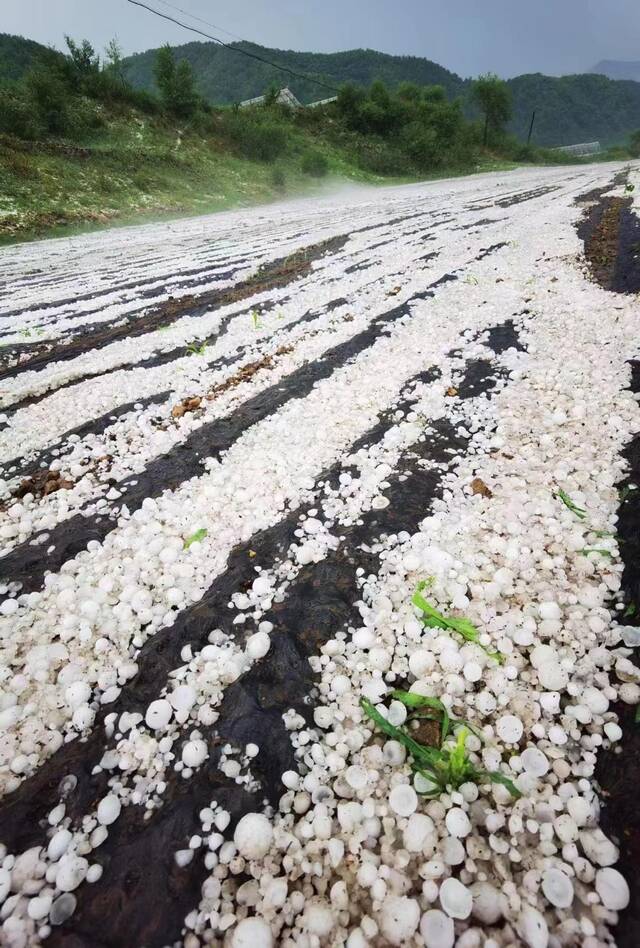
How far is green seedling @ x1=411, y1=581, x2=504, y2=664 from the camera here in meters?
1.76

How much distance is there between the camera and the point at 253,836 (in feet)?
4.29

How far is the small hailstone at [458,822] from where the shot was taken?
1.28 meters

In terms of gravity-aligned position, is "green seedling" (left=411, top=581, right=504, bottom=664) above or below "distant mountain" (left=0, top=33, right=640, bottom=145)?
below

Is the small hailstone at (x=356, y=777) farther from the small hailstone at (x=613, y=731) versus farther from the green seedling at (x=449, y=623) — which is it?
the small hailstone at (x=613, y=731)

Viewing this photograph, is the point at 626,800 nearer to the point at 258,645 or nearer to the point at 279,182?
the point at 258,645

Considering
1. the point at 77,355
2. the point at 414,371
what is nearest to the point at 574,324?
the point at 414,371

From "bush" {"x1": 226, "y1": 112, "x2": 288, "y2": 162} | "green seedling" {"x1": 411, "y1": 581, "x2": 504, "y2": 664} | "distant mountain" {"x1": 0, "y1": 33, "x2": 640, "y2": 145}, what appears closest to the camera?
"green seedling" {"x1": 411, "y1": 581, "x2": 504, "y2": 664}

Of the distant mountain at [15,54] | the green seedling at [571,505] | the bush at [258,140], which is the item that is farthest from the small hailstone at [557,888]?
the distant mountain at [15,54]

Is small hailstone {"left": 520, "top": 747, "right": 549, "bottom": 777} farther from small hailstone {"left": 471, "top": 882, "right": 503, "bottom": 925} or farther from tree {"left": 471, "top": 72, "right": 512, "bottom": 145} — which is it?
tree {"left": 471, "top": 72, "right": 512, "bottom": 145}

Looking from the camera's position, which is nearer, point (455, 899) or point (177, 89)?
point (455, 899)

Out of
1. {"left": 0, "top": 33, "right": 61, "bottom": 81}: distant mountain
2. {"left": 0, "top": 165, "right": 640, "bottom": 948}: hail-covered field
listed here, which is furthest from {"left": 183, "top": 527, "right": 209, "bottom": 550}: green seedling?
{"left": 0, "top": 33, "right": 61, "bottom": 81}: distant mountain

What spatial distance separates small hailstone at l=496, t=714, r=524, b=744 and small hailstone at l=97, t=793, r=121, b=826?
131 centimetres

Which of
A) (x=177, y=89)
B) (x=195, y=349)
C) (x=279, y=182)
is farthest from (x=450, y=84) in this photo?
(x=195, y=349)

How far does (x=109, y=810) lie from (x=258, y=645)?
717 millimetres
